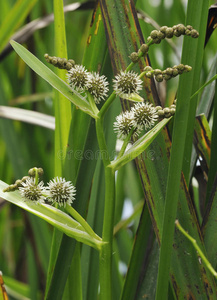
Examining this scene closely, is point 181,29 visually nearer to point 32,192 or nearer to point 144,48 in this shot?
point 144,48

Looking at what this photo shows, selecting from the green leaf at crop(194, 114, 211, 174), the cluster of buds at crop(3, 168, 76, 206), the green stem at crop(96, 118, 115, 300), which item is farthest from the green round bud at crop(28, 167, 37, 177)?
the green leaf at crop(194, 114, 211, 174)

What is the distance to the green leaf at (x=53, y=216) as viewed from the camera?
2.02 ft

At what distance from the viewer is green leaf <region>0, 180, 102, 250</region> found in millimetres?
616

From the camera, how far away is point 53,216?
643 millimetres

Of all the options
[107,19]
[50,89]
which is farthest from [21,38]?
[107,19]

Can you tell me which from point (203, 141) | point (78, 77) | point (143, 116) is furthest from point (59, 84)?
point (203, 141)

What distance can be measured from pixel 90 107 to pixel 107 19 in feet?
0.58

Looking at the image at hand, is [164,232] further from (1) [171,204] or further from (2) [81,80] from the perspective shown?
(2) [81,80]

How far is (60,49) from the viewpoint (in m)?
0.82

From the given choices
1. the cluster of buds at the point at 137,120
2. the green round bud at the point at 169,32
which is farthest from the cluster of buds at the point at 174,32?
the cluster of buds at the point at 137,120

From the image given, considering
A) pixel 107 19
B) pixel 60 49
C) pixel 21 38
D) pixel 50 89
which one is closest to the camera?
pixel 107 19

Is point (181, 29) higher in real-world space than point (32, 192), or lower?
higher

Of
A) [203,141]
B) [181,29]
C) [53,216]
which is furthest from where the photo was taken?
[203,141]

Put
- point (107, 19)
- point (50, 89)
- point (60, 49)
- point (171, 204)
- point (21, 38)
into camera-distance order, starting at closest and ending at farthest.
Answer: point (171, 204) → point (107, 19) → point (60, 49) → point (21, 38) → point (50, 89)
